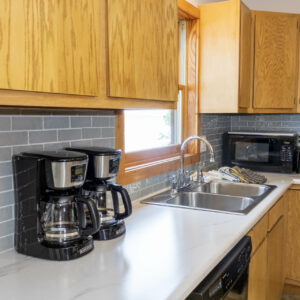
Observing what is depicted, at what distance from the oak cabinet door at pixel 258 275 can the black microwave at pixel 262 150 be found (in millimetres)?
1095

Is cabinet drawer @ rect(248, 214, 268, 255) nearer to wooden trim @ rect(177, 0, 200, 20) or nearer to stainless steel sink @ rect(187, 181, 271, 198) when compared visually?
stainless steel sink @ rect(187, 181, 271, 198)

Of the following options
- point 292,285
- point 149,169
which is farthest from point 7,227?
point 292,285

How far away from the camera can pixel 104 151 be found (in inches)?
57.4

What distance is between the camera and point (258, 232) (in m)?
1.91

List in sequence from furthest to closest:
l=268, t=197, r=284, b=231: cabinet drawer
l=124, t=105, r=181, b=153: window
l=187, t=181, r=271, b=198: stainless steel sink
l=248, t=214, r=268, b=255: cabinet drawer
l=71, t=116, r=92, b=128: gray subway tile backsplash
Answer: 1. l=187, t=181, r=271, b=198: stainless steel sink
2. l=124, t=105, r=181, b=153: window
3. l=268, t=197, r=284, b=231: cabinet drawer
4. l=248, t=214, r=268, b=255: cabinet drawer
5. l=71, t=116, r=92, b=128: gray subway tile backsplash

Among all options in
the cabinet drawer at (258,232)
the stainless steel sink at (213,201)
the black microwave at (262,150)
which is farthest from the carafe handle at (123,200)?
the black microwave at (262,150)

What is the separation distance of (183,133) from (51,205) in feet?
5.77

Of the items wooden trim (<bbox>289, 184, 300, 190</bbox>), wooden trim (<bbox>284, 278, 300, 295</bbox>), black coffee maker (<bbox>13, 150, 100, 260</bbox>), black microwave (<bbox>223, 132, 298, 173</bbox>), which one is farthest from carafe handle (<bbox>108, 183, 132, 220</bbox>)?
wooden trim (<bbox>284, 278, 300, 295</bbox>)

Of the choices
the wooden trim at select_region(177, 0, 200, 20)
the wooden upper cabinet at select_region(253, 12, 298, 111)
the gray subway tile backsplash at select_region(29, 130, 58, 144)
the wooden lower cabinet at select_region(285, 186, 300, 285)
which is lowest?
the wooden lower cabinet at select_region(285, 186, 300, 285)

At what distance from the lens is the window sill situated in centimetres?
201

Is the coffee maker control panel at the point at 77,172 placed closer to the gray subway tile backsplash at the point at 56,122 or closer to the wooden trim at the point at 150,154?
the gray subway tile backsplash at the point at 56,122

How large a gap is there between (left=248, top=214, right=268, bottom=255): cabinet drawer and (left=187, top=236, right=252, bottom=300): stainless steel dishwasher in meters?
0.16

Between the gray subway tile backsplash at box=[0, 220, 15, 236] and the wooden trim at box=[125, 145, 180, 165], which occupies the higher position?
the wooden trim at box=[125, 145, 180, 165]

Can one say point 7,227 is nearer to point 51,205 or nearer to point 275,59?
point 51,205
